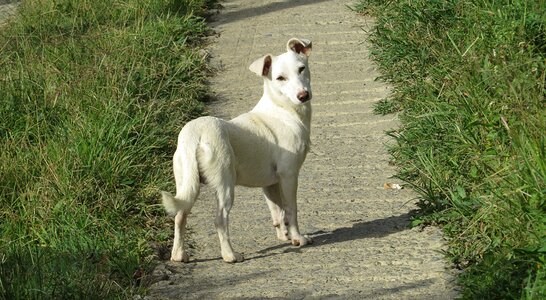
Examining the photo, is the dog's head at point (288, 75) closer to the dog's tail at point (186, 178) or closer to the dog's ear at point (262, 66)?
the dog's ear at point (262, 66)

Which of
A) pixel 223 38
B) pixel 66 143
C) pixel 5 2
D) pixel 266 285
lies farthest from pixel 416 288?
pixel 5 2

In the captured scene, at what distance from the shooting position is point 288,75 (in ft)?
23.7

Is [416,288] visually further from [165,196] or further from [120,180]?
[120,180]

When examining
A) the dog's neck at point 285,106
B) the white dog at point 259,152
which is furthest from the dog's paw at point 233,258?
the dog's neck at point 285,106

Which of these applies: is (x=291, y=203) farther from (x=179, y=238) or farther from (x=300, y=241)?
(x=179, y=238)

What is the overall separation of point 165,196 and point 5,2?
8.00m

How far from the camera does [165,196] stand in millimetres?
6426

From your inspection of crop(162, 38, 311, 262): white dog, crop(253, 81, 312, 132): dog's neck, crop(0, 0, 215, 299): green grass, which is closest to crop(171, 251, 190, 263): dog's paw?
crop(162, 38, 311, 262): white dog

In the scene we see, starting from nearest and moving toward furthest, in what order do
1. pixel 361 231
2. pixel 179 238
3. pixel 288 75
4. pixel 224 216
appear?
A: 1. pixel 224 216
2. pixel 179 238
3. pixel 288 75
4. pixel 361 231

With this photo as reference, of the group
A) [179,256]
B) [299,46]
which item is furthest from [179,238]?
[299,46]

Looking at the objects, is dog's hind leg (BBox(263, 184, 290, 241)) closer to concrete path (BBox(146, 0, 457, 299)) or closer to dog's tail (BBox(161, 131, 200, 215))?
concrete path (BBox(146, 0, 457, 299))

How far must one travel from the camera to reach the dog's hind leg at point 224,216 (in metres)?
6.71

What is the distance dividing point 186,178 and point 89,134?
1.91m

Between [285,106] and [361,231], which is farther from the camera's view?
[361,231]
